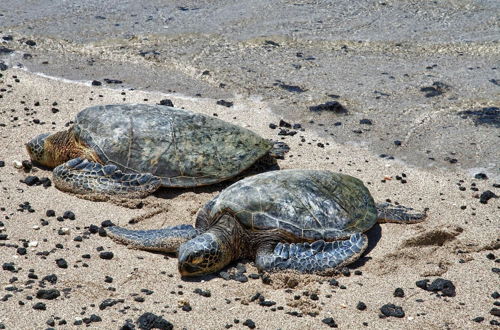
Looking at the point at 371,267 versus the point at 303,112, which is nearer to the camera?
the point at 371,267

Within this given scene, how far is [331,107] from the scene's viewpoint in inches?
379

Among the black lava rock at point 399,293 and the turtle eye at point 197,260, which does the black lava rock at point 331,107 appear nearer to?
the turtle eye at point 197,260

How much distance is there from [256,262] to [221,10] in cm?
843

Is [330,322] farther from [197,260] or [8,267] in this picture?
[8,267]

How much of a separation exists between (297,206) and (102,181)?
2224 millimetres

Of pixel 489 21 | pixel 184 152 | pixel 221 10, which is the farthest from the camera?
pixel 221 10

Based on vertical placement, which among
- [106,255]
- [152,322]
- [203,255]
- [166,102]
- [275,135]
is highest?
[152,322]

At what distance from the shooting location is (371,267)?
6.21m

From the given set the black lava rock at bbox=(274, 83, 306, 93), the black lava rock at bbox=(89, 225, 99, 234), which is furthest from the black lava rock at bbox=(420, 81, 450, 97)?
the black lava rock at bbox=(89, 225, 99, 234)

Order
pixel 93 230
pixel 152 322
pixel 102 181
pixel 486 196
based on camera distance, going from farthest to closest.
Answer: pixel 102 181, pixel 486 196, pixel 93 230, pixel 152 322

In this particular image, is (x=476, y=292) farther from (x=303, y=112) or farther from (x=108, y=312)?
(x=303, y=112)

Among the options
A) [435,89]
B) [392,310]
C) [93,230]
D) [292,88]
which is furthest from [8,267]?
[435,89]

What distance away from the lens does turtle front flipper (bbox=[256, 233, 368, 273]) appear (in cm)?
612

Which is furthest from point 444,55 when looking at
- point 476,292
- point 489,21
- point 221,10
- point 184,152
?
point 476,292
